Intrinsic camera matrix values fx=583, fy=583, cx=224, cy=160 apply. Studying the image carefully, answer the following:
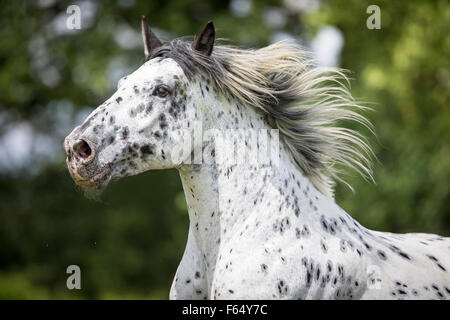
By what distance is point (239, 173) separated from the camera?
3.19m

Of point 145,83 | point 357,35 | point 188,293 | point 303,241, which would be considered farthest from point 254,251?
point 357,35

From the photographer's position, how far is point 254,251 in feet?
9.71

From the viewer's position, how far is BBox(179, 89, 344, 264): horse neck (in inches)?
123

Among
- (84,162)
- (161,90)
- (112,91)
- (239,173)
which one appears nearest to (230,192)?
(239,173)

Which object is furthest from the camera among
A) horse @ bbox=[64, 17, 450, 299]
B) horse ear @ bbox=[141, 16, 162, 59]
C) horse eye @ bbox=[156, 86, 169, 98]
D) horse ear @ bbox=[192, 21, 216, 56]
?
horse ear @ bbox=[141, 16, 162, 59]

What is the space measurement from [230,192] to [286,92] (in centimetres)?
73

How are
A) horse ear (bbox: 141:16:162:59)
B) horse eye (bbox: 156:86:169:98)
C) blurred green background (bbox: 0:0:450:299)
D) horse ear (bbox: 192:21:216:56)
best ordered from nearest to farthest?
1. horse eye (bbox: 156:86:169:98)
2. horse ear (bbox: 192:21:216:56)
3. horse ear (bbox: 141:16:162:59)
4. blurred green background (bbox: 0:0:450:299)

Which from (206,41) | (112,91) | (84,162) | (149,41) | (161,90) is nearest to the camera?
(84,162)

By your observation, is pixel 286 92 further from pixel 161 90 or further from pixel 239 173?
pixel 161 90

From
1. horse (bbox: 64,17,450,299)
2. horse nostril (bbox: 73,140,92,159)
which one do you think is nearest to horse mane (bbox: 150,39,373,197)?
horse (bbox: 64,17,450,299)

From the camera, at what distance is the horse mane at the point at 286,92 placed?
3.27 meters

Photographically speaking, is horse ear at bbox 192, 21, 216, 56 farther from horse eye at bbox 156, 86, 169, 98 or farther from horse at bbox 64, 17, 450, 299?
horse eye at bbox 156, 86, 169, 98

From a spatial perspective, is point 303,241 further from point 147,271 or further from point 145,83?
point 147,271

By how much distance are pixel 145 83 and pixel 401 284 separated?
1754 millimetres
